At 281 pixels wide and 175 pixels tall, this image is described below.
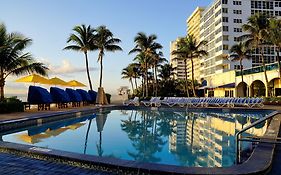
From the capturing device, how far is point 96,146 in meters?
8.51

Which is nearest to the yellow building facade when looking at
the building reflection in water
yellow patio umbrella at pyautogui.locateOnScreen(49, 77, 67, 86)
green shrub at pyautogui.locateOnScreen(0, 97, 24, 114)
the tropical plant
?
the tropical plant

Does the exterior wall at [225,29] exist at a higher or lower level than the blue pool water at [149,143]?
higher

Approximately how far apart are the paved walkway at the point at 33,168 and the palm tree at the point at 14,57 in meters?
12.6

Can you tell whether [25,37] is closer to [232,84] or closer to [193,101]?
[193,101]

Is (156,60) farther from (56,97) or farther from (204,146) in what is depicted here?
(204,146)

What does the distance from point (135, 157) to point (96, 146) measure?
5.88 feet

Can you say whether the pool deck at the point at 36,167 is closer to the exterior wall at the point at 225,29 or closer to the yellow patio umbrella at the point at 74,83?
the yellow patio umbrella at the point at 74,83

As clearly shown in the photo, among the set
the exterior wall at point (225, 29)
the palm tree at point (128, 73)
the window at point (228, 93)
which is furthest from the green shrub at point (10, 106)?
the exterior wall at point (225, 29)

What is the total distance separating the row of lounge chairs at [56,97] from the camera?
60.5ft

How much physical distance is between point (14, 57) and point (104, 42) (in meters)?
15.1

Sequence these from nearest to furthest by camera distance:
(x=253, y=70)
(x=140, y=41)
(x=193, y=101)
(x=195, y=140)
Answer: (x=195, y=140), (x=193, y=101), (x=253, y=70), (x=140, y=41)

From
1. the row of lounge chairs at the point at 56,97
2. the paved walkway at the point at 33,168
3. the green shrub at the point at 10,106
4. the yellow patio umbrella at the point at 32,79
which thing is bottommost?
the paved walkway at the point at 33,168

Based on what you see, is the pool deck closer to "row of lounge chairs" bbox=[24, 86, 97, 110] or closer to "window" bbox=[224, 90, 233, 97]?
"row of lounge chairs" bbox=[24, 86, 97, 110]

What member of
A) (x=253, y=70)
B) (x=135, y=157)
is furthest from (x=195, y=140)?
(x=253, y=70)
